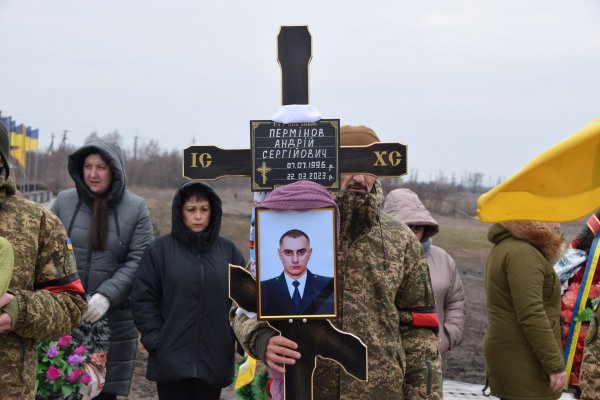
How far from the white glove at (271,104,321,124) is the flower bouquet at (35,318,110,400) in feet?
7.29

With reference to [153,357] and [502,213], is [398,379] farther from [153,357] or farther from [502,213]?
[153,357]

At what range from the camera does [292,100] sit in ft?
10.3

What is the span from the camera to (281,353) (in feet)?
8.89

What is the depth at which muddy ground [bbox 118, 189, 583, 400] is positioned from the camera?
7.84 meters

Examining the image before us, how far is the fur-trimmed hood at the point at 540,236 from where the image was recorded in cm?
473

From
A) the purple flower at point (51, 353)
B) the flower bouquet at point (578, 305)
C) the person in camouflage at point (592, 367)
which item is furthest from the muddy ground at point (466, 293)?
the purple flower at point (51, 353)

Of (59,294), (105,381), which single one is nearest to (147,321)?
(105,381)

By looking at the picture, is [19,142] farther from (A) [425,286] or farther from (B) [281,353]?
(B) [281,353]

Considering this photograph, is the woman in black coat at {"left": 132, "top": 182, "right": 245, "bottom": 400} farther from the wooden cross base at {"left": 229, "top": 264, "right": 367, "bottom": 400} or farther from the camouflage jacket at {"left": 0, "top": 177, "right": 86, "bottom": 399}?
the wooden cross base at {"left": 229, "top": 264, "right": 367, "bottom": 400}

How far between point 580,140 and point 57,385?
3100mm

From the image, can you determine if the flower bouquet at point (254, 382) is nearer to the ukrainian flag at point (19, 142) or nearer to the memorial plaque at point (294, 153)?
the memorial plaque at point (294, 153)

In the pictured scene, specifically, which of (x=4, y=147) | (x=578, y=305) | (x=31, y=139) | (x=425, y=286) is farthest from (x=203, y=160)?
(x=31, y=139)

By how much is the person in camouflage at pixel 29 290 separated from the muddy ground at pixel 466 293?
2.04 m

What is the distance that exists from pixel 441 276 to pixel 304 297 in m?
2.85
